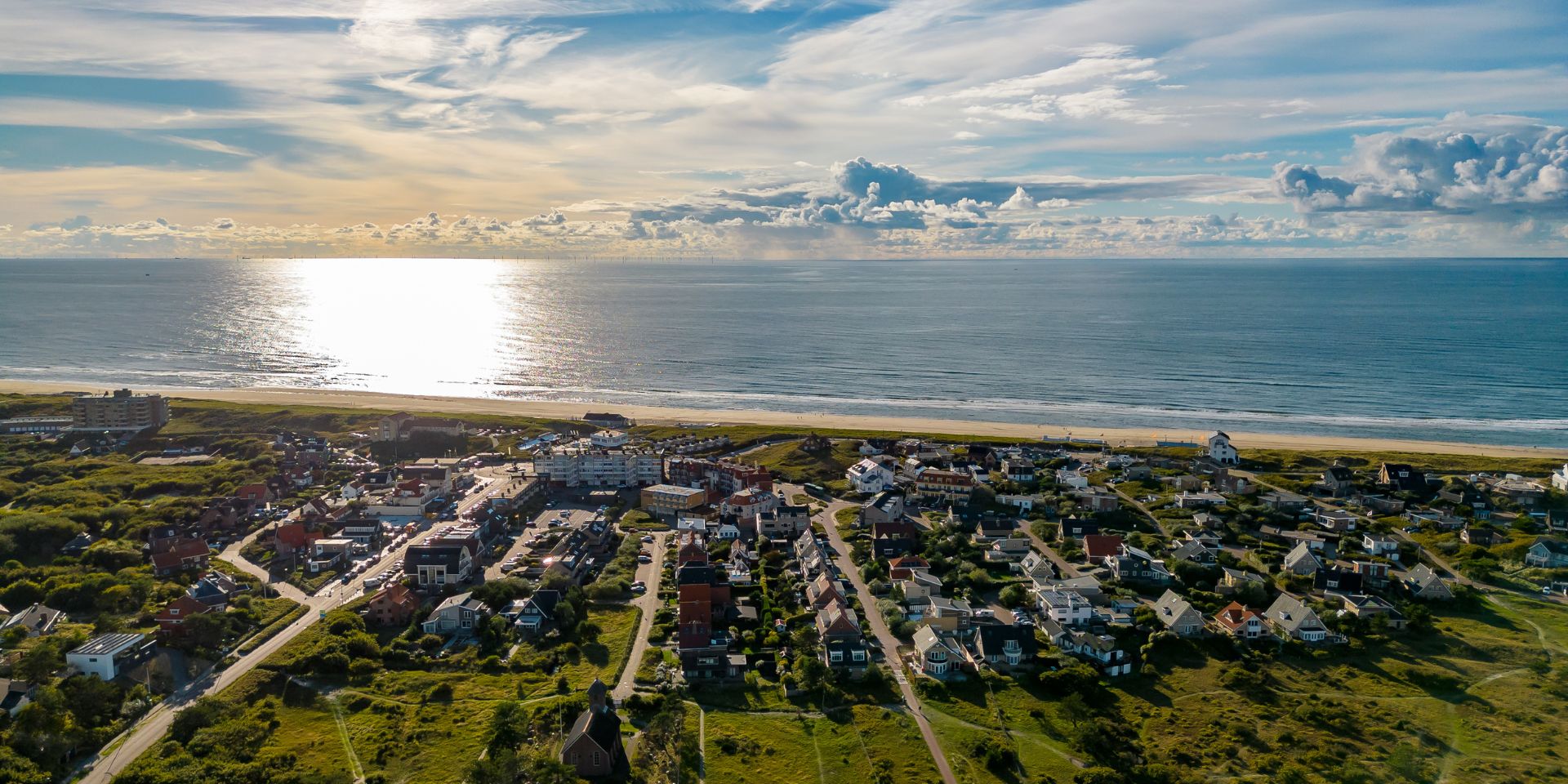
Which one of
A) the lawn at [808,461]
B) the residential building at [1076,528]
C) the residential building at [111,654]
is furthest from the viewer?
the lawn at [808,461]

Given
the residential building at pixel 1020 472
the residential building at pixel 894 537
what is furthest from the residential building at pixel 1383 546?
the residential building at pixel 894 537

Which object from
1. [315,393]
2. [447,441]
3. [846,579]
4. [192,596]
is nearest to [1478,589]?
[846,579]

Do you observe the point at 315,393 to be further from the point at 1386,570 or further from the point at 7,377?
the point at 1386,570

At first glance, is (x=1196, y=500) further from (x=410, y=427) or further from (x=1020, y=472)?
(x=410, y=427)

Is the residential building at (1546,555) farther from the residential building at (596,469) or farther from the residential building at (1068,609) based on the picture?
the residential building at (596,469)

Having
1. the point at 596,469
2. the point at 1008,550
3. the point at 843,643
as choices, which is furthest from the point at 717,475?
the point at 843,643

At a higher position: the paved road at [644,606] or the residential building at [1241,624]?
the residential building at [1241,624]
